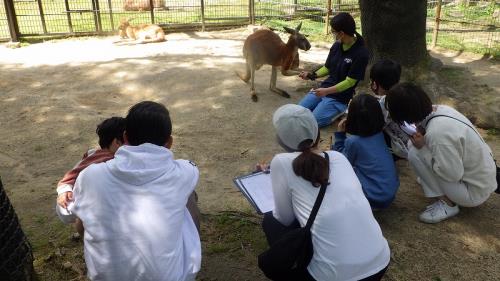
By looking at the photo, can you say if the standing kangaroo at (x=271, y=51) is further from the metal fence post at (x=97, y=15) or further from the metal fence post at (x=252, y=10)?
the metal fence post at (x=97, y=15)

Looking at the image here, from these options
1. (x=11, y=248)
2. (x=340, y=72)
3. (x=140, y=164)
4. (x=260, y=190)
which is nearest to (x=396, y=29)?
(x=340, y=72)

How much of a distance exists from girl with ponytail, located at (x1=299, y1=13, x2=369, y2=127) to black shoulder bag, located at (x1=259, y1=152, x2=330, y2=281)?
2.33 metres

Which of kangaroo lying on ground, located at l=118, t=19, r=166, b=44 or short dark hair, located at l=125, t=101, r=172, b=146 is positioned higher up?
short dark hair, located at l=125, t=101, r=172, b=146

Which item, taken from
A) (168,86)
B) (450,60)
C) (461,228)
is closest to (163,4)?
(168,86)

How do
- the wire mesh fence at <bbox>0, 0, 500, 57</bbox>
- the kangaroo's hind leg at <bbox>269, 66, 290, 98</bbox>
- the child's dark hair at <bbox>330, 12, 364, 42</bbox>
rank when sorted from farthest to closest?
1. the wire mesh fence at <bbox>0, 0, 500, 57</bbox>
2. the kangaroo's hind leg at <bbox>269, 66, 290, 98</bbox>
3. the child's dark hair at <bbox>330, 12, 364, 42</bbox>

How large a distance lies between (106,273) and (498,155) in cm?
362

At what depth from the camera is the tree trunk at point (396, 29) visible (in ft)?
17.0

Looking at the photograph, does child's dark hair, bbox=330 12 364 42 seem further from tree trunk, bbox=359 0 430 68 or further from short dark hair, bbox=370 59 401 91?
tree trunk, bbox=359 0 430 68

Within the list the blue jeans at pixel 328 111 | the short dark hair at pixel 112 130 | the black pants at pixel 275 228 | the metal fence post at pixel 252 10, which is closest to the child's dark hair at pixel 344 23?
the blue jeans at pixel 328 111

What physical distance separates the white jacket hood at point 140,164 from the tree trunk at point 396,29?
410 centimetres

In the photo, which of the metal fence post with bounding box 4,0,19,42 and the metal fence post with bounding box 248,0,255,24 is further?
the metal fence post with bounding box 248,0,255,24

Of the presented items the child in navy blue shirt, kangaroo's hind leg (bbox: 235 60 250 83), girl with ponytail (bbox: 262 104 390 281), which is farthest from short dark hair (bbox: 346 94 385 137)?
kangaroo's hind leg (bbox: 235 60 250 83)

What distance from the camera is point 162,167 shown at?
1862 millimetres

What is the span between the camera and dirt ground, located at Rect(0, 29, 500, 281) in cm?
275
